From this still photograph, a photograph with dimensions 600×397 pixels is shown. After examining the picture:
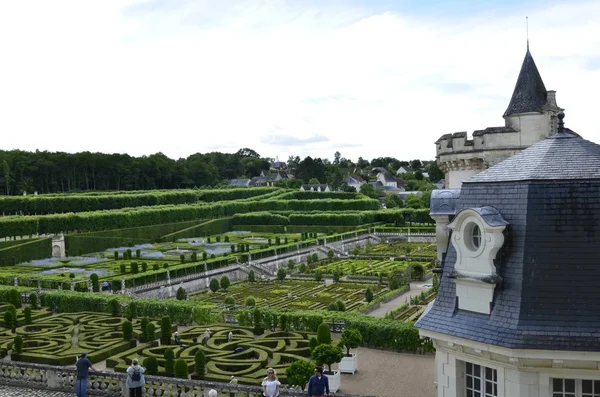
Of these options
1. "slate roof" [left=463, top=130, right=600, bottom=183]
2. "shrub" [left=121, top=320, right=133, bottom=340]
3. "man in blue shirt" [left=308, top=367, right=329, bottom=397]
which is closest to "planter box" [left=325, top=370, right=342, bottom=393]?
"man in blue shirt" [left=308, top=367, right=329, bottom=397]

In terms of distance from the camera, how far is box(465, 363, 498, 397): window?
9672 millimetres

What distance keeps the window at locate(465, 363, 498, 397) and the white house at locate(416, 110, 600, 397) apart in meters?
0.02

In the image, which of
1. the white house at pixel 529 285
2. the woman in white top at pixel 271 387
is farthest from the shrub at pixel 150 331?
the white house at pixel 529 285

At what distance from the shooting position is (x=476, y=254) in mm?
9672

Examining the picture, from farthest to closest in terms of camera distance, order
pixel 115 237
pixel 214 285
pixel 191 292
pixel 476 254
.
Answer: pixel 115 237
pixel 191 292
pixel 214 285
pixel 476 254

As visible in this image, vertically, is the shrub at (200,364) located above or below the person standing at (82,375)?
below

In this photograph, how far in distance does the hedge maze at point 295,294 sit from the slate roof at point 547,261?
23659mm

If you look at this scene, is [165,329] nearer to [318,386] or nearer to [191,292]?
[318,386]

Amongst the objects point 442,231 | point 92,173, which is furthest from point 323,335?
point 92,173

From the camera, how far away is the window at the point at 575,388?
898 cm

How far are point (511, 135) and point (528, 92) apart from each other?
253 centimetres

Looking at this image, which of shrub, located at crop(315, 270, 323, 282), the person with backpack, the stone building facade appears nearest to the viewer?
the person with backpack

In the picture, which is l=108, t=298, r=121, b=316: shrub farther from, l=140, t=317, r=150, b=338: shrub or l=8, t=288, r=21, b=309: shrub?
l=8, t=288, r=21, b=309: shrub

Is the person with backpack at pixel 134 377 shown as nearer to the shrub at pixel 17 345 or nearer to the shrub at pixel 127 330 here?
the shrub at pixel 17 345
